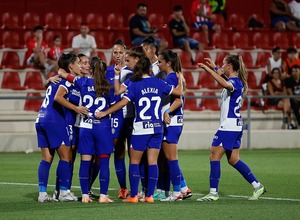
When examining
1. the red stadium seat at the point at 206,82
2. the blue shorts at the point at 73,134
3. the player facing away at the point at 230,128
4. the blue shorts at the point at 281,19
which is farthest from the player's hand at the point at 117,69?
the blue shorts at the point at 281,19

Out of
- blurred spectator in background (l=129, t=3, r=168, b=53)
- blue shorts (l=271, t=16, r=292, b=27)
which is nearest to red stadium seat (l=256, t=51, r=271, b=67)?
blue shorts (l=271, t=16, r=292, b=27)

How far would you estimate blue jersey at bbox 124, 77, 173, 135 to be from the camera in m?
10.8

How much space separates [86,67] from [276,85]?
11.5m

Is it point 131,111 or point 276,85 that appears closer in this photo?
point 131,111

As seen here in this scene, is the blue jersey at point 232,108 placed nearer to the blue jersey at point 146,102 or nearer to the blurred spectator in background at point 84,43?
the blue jersey at point 146,102

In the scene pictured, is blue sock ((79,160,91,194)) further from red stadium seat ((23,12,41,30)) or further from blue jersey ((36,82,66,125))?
red stadium seat ((23,12,41,30))

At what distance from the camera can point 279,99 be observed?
2156cm

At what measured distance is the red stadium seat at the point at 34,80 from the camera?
2134cm

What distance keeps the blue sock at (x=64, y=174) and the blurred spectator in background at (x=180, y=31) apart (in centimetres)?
1227

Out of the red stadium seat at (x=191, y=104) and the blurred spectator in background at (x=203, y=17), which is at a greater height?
the blurred spectator in background at (x=203, y=17)

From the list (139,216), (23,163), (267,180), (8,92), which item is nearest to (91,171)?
(139,216)

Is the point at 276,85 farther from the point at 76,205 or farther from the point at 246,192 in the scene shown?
the point at 76,205

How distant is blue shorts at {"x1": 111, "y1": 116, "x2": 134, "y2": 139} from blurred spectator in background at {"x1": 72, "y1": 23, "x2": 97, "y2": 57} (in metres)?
10.6

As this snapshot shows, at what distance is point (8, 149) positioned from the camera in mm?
19547
